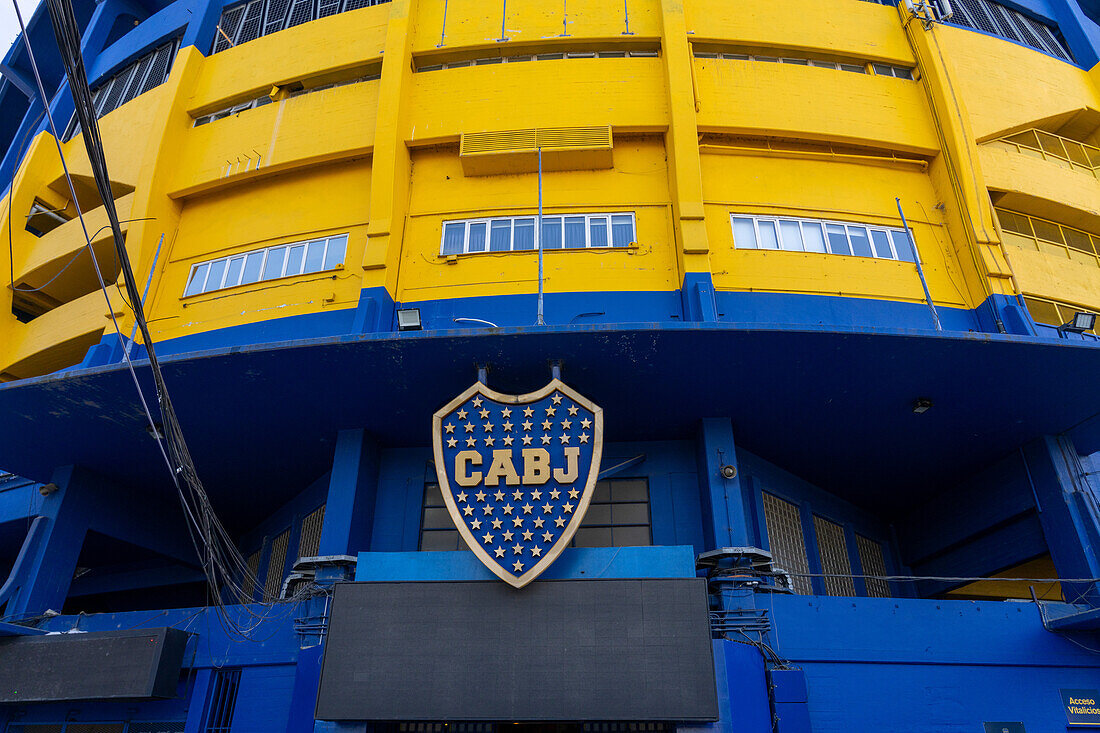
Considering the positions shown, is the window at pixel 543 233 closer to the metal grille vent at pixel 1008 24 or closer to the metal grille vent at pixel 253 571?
the metal grille vent at pixel 253 571

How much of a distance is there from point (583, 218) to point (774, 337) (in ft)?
19.5

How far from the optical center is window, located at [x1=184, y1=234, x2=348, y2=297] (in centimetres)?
1698

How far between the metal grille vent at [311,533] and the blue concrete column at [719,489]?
8.45 m

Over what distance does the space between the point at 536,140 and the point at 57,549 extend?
13885mm

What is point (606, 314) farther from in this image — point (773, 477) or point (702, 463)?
point (773, 477)

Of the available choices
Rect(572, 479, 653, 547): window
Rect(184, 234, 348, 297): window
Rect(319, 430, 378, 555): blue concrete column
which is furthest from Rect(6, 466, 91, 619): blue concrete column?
Rect(572, 479, 653, 547): window

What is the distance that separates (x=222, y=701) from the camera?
13.1 metres

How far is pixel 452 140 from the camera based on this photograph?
56.9 ft

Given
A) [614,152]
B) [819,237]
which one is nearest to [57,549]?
[614,152]

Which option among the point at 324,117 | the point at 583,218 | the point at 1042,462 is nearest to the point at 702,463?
the point at 583,218

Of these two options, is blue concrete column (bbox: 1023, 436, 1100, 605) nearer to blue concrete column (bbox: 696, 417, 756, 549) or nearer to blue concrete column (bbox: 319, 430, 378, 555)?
blue concrete column (bbox: 696, 417, 756, 549)

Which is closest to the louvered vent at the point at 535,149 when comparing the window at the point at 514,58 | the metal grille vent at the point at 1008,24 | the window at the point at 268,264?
the window at the point at 514,58

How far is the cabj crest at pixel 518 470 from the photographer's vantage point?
11203mm

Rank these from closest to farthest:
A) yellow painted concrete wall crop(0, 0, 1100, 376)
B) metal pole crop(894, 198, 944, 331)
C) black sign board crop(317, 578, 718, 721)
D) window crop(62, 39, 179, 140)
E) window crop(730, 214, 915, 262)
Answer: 1. black sign board crop(317, 578, 718, 721)
2. metal pole crop(894, 198, 944, 331)
3. yellow painted concrete wall crop(0, 0, 1100, 376)
4. window crop(730, 214, 915, 262)
5. window crop(62, 39, 179, 140)
